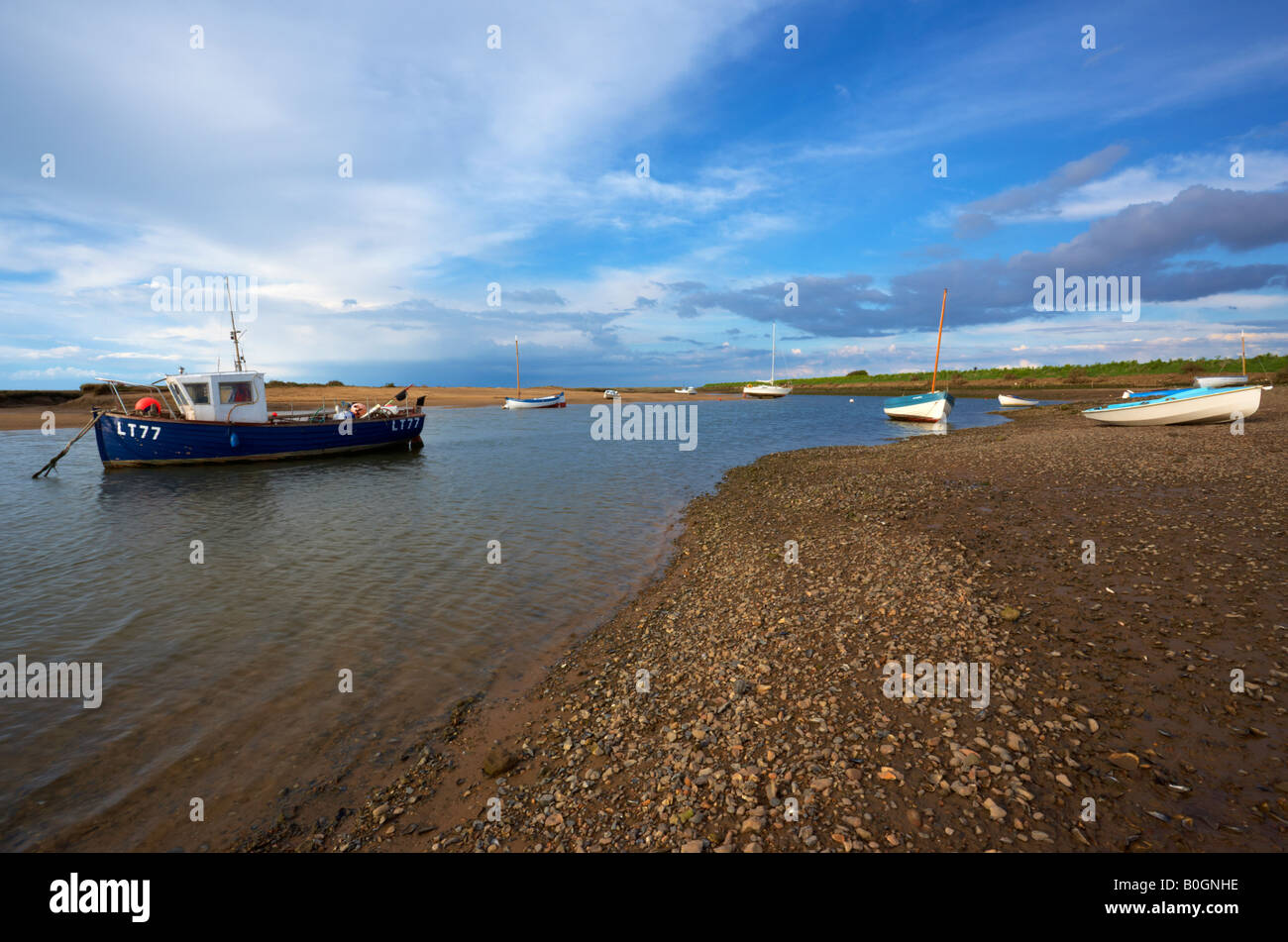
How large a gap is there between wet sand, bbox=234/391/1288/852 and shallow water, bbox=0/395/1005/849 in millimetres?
1750

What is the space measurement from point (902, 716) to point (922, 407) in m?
53.5

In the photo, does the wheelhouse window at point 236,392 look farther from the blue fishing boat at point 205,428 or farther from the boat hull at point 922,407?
the boat hull at point 922,407

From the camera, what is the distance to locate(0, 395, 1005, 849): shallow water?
24.9 feet

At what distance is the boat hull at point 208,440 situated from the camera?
1258 inches

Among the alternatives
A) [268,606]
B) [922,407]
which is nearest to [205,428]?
[268,606]

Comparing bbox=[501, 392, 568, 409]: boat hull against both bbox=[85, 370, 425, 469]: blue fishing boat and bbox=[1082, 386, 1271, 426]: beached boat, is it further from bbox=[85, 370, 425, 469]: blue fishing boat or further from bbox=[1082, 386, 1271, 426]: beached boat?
bbox=[1082, 386, 1271, 426]: beached boat

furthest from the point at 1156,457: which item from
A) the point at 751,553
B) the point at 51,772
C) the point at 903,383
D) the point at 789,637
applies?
the point at 903,383

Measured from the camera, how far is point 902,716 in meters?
6.37

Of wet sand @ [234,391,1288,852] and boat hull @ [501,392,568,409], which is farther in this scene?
boat hull @ [501,392,568,409]

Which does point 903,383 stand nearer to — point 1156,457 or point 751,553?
point 1156,457

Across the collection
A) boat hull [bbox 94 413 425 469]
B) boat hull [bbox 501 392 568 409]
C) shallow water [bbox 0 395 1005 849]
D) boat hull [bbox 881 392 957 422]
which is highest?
boat hull [bbox 501 392 568 409]

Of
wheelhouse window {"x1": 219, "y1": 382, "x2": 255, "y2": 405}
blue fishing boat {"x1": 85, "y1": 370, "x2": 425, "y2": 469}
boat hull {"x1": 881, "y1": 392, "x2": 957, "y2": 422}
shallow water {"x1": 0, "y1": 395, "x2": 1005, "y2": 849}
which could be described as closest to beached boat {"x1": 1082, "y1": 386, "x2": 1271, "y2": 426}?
boat hull {"x1": 881, "y1": 392, "x2": 957, "y2": 422}

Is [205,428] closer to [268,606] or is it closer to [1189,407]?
[268,606]
